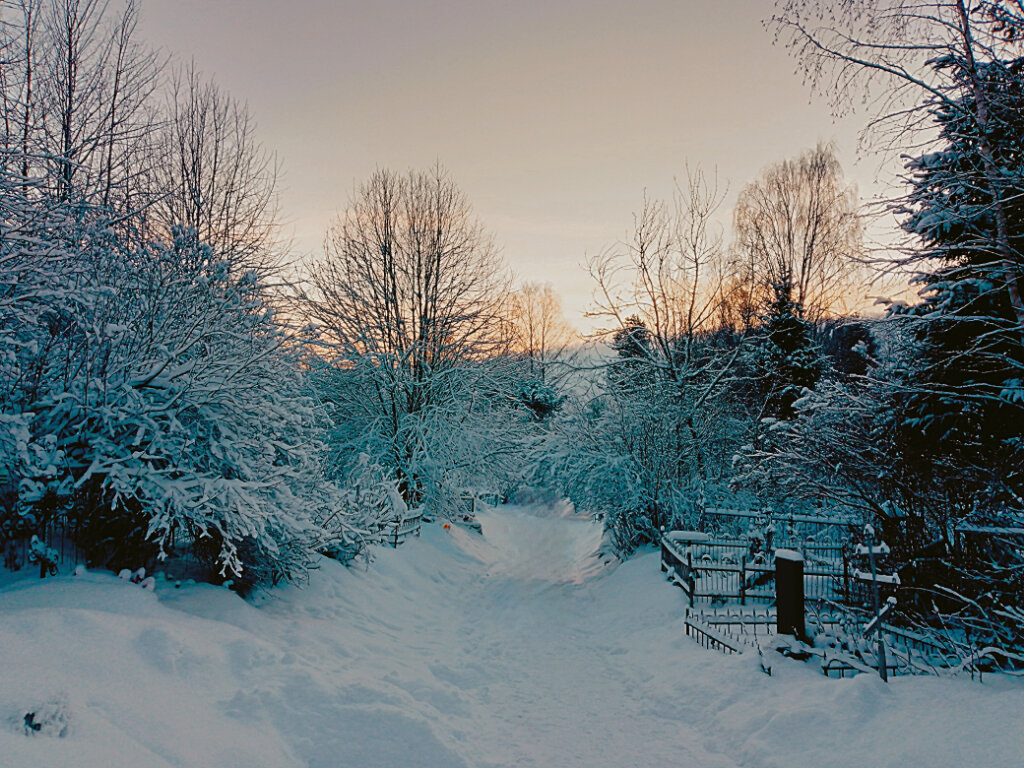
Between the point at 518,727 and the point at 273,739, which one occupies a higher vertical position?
the point at 273,739

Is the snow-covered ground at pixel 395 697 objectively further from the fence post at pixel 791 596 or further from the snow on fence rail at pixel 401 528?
the snow on fence rail at pixel 401 528

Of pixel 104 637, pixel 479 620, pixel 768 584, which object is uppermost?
pixel 104 637

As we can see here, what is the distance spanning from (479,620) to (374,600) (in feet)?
7.06

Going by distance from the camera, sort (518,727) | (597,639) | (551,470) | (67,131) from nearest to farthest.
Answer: (518,727) → (67,131) → (597,639) → (551,470)

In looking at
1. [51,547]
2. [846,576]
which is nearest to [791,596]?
[846,576]

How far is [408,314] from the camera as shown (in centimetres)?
2059

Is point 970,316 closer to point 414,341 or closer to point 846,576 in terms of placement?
point 846,576

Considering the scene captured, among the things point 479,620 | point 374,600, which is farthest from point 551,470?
point 374,600

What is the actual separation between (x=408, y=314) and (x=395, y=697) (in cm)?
1563

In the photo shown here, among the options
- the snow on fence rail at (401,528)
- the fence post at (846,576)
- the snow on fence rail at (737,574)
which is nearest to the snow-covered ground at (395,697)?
the snow on fence rail at (737,574)

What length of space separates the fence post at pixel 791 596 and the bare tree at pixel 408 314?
1218cm

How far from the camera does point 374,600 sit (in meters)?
10.9

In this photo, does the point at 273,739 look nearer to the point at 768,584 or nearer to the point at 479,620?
the point at 479,620

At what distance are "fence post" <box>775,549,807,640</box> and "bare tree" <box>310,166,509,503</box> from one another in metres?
12.2
